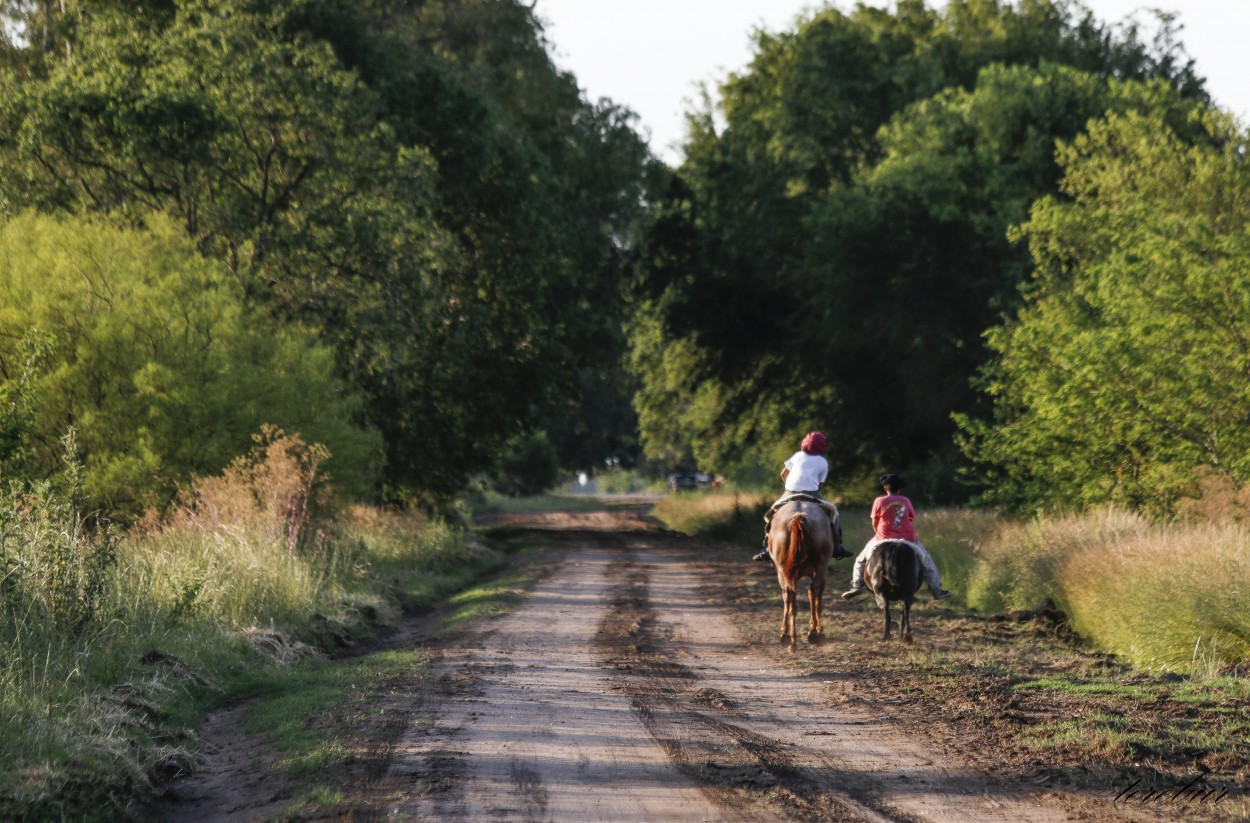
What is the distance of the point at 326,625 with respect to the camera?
16469mm

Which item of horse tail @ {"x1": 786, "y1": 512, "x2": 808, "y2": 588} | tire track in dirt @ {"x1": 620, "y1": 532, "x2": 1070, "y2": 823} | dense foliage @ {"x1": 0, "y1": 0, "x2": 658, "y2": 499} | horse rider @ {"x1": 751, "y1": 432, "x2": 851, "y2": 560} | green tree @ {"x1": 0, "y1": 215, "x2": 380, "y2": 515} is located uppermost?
dense foliage @ {"x1": 0, "y1": 0, "x2": 658, "y2": 499}

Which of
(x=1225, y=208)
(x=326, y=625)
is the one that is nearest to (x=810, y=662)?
(x=326, y=625)

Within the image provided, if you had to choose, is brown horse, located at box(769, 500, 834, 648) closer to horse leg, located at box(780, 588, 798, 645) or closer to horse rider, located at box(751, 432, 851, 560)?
horse leg, located at box(780, 588, 798, 645)

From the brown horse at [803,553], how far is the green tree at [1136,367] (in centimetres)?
733

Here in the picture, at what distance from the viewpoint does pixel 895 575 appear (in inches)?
635

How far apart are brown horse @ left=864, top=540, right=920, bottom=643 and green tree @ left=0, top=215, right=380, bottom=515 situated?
11509mm

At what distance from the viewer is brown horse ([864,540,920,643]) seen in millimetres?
16062

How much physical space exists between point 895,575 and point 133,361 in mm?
12799

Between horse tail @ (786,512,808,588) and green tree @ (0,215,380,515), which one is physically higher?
green tree @ (0,215,380,515)

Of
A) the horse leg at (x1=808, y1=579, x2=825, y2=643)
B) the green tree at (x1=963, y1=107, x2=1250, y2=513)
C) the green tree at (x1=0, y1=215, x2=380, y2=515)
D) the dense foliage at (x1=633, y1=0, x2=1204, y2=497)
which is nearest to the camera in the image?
the horse leg at (x1=808, y1=579, x2=825, y2=643)

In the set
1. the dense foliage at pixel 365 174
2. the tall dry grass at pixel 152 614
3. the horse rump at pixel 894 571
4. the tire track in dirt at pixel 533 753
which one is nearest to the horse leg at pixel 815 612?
the horse rump at pixel 894 571

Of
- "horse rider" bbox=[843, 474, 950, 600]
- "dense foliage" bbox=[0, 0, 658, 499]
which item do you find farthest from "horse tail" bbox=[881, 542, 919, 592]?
"dense foliage" bbox=[0, 0, 658, 499]

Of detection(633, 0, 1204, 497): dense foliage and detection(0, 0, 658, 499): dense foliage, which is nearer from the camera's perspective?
detection(0, 0, 658, 499): dense foliage

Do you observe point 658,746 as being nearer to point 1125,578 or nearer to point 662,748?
point 662,748
